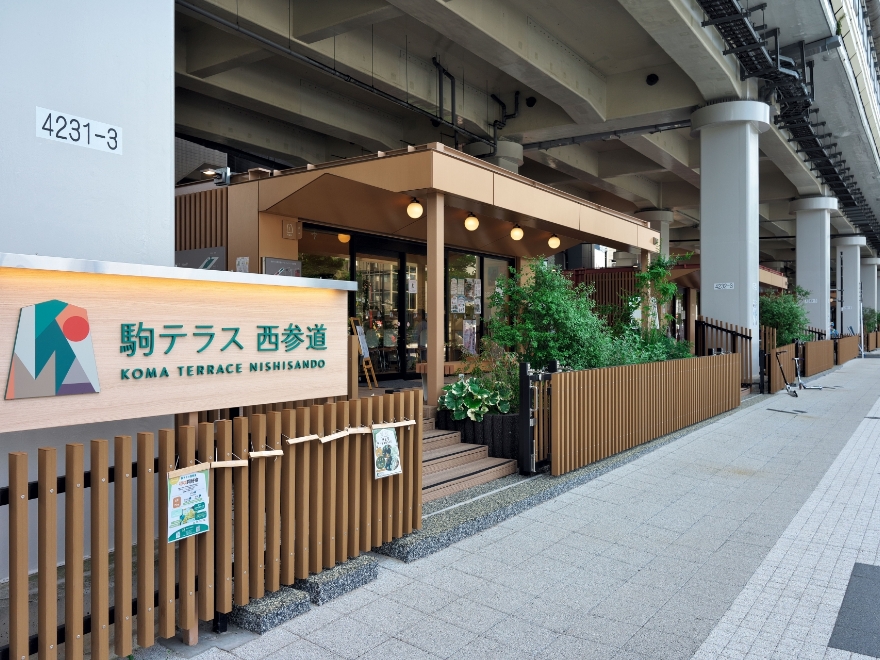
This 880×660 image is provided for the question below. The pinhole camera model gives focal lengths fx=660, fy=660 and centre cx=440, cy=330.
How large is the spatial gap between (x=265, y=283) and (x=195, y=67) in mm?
10476

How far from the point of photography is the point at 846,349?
27391 mm

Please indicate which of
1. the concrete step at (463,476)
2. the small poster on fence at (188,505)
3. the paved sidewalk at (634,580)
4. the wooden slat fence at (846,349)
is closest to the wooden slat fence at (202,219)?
the concrete step at (463,476)

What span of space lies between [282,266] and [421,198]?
2.24 metres

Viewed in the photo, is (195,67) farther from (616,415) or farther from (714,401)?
(714,401)

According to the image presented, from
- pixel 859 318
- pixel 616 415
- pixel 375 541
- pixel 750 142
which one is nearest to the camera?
pixel 375 541

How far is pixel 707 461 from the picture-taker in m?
8.05

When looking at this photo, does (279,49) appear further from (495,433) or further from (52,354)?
(52,354)

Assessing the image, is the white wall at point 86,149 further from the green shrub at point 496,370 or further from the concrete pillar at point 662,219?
the concrete pillar at point 662,219

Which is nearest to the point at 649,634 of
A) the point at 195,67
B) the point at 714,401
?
the point at 714,401

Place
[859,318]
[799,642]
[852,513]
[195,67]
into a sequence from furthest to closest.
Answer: [859,318] → [195,67] → [852,513] → [799,642]

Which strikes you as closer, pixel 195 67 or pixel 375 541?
pixel 375 541

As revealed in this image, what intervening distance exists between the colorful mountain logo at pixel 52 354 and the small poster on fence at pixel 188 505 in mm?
687

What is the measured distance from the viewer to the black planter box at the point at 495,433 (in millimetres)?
7125

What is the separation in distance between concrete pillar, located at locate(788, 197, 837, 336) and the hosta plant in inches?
1024
